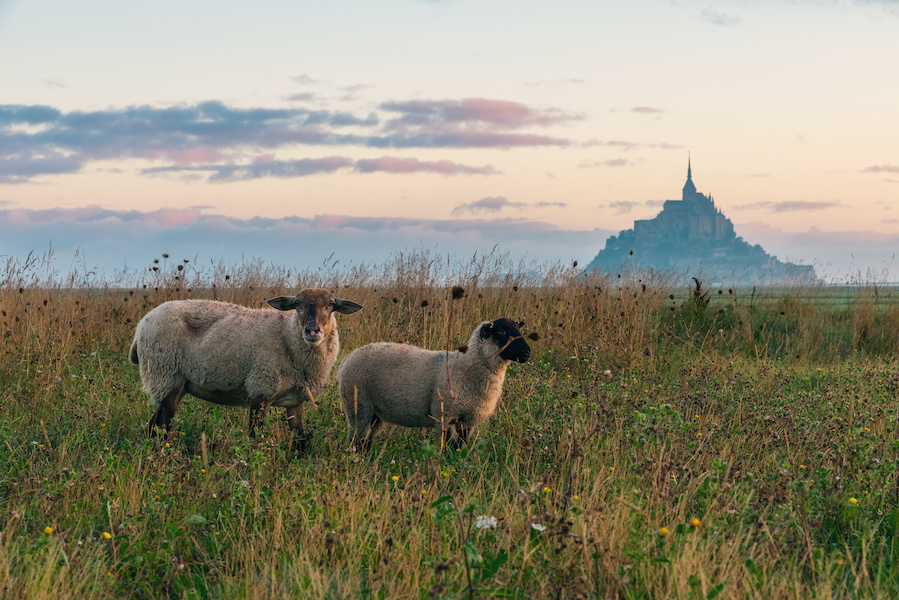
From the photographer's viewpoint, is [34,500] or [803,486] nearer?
[803,486]

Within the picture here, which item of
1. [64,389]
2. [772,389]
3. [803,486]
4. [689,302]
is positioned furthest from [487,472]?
[689,302]

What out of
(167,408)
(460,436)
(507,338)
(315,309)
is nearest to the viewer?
(507,338)

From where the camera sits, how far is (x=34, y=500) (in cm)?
414

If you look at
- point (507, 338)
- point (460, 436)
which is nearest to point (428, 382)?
point (460, 436)

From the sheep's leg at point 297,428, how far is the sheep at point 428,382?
1.46ft

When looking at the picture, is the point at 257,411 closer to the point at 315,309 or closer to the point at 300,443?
the point at 300,443

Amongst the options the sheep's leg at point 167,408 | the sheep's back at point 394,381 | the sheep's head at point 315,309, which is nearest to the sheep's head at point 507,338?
the sheep's back at point 394,381

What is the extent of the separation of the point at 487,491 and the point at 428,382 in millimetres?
1270

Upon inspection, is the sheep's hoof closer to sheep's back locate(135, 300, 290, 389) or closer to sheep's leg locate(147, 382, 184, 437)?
sheep's back locate(135, 300, 290, 389)

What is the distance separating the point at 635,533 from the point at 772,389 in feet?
21.0

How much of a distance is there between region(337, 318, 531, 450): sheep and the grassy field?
0.30 m

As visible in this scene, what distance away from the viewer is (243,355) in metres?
6.25

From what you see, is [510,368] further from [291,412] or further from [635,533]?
[635,533]

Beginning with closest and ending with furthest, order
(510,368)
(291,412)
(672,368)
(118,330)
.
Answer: (291,412) → (510,368) → (672,368) → (118,330)
